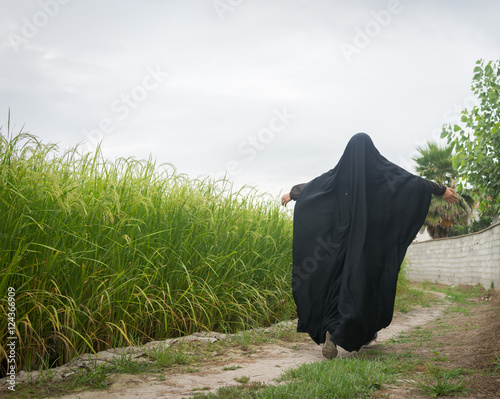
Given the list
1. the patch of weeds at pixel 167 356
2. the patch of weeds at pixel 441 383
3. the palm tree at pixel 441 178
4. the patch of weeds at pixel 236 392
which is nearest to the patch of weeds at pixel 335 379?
the patch of weeds at pixel 236 392

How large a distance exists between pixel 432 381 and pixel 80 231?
2746 millimetres

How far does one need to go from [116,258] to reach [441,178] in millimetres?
22012

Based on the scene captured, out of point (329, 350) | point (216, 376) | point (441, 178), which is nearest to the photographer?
point (216, 376)

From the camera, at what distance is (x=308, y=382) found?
2826mm

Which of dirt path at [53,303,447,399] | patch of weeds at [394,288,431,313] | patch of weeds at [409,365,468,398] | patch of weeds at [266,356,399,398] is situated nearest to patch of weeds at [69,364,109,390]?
dirt path at [53,303,447,399]

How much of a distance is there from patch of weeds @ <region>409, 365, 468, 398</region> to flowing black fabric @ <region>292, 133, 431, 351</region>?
879mm

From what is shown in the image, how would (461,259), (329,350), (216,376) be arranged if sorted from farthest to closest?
(461,259)
(329,350)
(216,376)

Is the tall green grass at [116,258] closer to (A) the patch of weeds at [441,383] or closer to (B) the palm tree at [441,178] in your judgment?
(A) the patch of weeds at [441,383]

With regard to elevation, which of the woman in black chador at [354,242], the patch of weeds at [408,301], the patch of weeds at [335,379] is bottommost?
the patch of weeds at [408,301]

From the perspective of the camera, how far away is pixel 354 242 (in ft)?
13.2

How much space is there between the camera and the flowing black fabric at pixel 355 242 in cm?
391

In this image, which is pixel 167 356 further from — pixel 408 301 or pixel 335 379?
pixel 408 301

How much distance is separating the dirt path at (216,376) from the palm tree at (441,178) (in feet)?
66.4

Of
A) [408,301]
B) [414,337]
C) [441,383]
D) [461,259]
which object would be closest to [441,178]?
[461,259]
